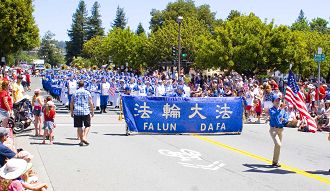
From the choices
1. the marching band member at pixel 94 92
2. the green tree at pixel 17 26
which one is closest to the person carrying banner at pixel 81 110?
the marching band member at pixel 94 92

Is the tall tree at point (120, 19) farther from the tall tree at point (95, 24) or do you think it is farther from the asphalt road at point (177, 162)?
the asphalt road at point (177, 162)

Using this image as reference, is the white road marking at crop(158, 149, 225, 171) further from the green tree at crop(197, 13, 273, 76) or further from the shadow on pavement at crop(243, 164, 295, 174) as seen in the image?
the green tree at crop(197, 13, 273, 76)

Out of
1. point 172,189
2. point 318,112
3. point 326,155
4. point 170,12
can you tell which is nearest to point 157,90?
point 318,112

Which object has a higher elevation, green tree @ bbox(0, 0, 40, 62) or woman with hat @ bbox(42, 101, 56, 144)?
green tree @ bbox(0, 0, 40, 62)

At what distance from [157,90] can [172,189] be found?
59.6ft

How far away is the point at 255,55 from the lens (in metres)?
47.4

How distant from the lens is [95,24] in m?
144

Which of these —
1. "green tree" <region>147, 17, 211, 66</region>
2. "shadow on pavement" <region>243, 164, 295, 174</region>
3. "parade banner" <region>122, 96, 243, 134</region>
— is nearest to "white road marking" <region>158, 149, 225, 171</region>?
"shadow on pavement" <region>243, 164, 295, 174</region>

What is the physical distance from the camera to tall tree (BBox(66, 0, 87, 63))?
14338 cm

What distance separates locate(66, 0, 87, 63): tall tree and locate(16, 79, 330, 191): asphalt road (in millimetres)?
127625

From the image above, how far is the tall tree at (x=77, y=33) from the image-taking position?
470 feet

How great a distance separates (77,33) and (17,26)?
86.8m

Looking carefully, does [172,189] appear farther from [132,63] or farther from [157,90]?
[132,63]

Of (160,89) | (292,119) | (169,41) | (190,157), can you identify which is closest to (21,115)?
(190,157)
